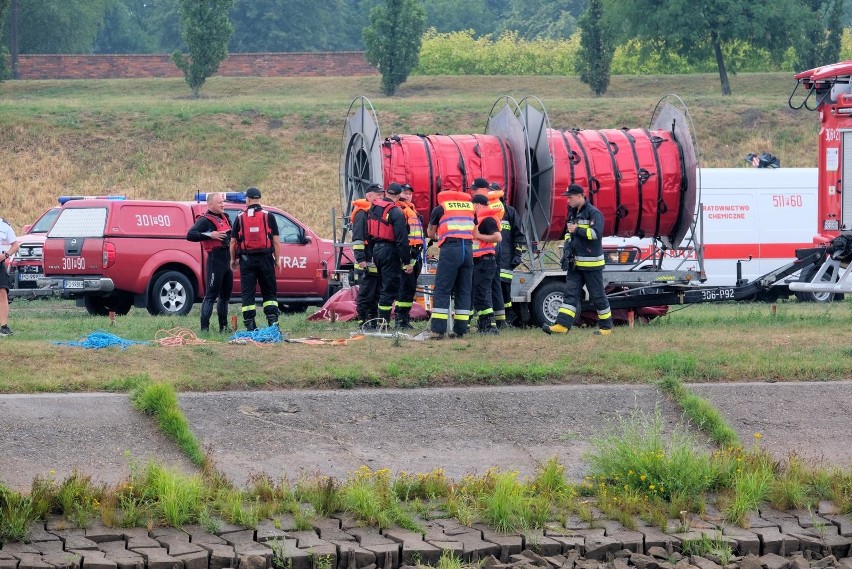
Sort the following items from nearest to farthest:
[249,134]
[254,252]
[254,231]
→ [254,231] → [254,252] → [249,134]

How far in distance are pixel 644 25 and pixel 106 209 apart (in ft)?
100

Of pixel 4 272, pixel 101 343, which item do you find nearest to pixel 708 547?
pixel 101 343

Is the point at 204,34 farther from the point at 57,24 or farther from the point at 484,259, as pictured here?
the point at 484,259

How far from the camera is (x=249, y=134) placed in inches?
1432

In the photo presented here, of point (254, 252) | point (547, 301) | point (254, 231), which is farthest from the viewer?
point (547, 301)

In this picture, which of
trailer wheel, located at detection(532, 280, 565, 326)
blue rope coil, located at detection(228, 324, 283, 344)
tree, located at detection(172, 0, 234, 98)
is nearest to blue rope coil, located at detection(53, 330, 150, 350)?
blue rope coil, located at detection(228, 324, 283, 344)

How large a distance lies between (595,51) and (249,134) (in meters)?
13.9

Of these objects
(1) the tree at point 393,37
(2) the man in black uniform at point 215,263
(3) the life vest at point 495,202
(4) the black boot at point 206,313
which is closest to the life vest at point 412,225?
(3) the life vest at point 495,202

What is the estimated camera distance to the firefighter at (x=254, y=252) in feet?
44.9

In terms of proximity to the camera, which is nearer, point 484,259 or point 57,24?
point 484,259

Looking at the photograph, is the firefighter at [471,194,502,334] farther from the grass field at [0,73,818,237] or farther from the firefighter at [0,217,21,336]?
the grass field at [0,73,818,237]

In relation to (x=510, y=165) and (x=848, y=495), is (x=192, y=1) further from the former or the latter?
(x=848, y=495)

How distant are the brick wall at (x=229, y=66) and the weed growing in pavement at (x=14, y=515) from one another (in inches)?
1743

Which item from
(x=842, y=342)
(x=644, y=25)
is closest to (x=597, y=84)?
(x=644, y=25)
